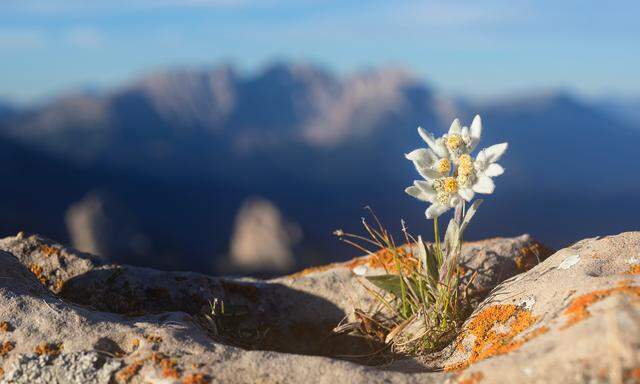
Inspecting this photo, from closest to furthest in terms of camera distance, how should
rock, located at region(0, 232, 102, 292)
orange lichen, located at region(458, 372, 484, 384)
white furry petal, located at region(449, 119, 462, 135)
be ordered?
orange lichen, located at region(458, 372, 484, 384)
white furry petal, located at region(449, 119, 462, 135)
rock, located at region(0, 232, 102, 292)

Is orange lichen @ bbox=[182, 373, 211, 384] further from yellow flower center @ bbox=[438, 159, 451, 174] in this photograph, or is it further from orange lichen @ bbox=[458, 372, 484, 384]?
yellow flower center @ bbox=[438, 159, 451, 174]

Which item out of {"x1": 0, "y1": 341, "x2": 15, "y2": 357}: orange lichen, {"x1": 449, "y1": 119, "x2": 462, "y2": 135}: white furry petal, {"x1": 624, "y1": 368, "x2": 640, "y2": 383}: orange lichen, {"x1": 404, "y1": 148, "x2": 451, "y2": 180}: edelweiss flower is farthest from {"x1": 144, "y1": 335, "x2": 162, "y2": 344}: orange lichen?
{"x1": 624, "y1": 368, "x2": 640, "y2": 383}: orange lichen

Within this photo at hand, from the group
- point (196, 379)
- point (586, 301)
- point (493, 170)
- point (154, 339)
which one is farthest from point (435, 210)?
point (154, 339)

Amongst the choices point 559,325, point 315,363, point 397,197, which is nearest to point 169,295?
point 315,363

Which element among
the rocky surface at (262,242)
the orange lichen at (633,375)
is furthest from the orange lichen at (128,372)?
the rocky surface at (262,242)

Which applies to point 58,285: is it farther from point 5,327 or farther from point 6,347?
point 6,347

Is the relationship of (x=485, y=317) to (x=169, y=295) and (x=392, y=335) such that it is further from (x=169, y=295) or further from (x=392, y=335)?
(x=169, y=295)
